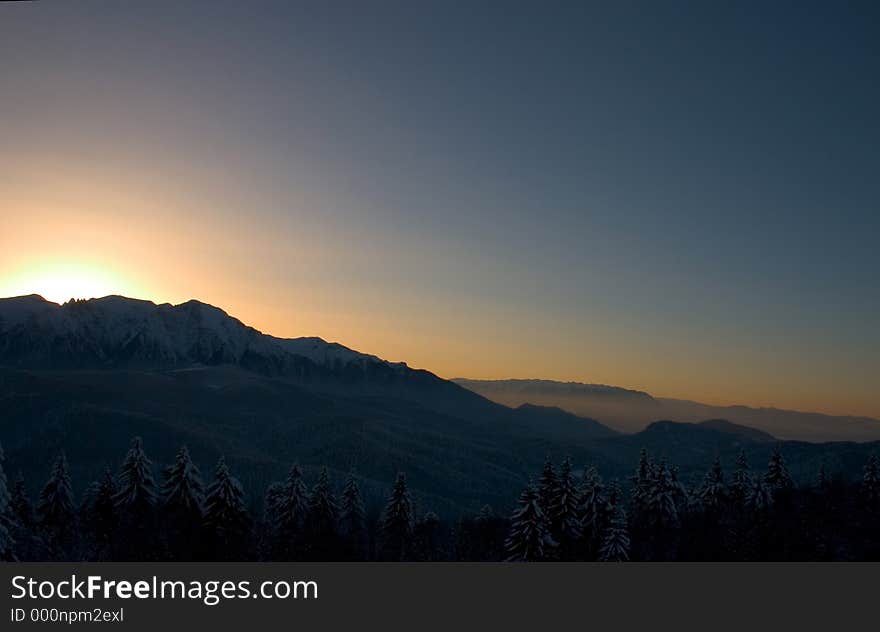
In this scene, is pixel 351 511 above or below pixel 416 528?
above

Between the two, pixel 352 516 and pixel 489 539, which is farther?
pixel 489 539

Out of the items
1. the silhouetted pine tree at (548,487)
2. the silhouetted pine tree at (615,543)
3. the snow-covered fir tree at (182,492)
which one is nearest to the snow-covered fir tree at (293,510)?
the snow-covered fir tree at (182,492)

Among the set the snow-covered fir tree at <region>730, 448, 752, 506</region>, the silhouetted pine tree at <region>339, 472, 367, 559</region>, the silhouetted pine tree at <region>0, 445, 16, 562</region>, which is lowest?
the silhouetted pine tree at <region>339, 472, 367, 559</region>

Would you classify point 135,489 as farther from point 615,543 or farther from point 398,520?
point 615,543

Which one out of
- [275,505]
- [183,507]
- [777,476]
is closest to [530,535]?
[183,507]

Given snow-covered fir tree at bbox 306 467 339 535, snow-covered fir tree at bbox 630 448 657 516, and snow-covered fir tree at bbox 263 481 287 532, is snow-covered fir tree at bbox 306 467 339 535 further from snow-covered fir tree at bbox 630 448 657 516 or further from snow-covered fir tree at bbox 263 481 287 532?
snow-covered fir tree at bbox 630 448 657 516

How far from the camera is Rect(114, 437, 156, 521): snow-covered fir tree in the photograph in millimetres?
47750

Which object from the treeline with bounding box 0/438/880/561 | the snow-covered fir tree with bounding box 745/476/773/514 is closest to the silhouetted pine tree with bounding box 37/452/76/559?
the treeline with bounding box 0/438/880/561

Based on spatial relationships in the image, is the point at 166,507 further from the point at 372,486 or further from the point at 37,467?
the point at 37,467

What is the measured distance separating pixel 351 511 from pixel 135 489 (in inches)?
819

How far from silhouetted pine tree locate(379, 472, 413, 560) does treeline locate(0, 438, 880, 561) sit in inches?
5.4

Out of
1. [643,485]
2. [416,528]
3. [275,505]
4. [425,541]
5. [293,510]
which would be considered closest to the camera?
[293,510]

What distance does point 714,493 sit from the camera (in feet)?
219
